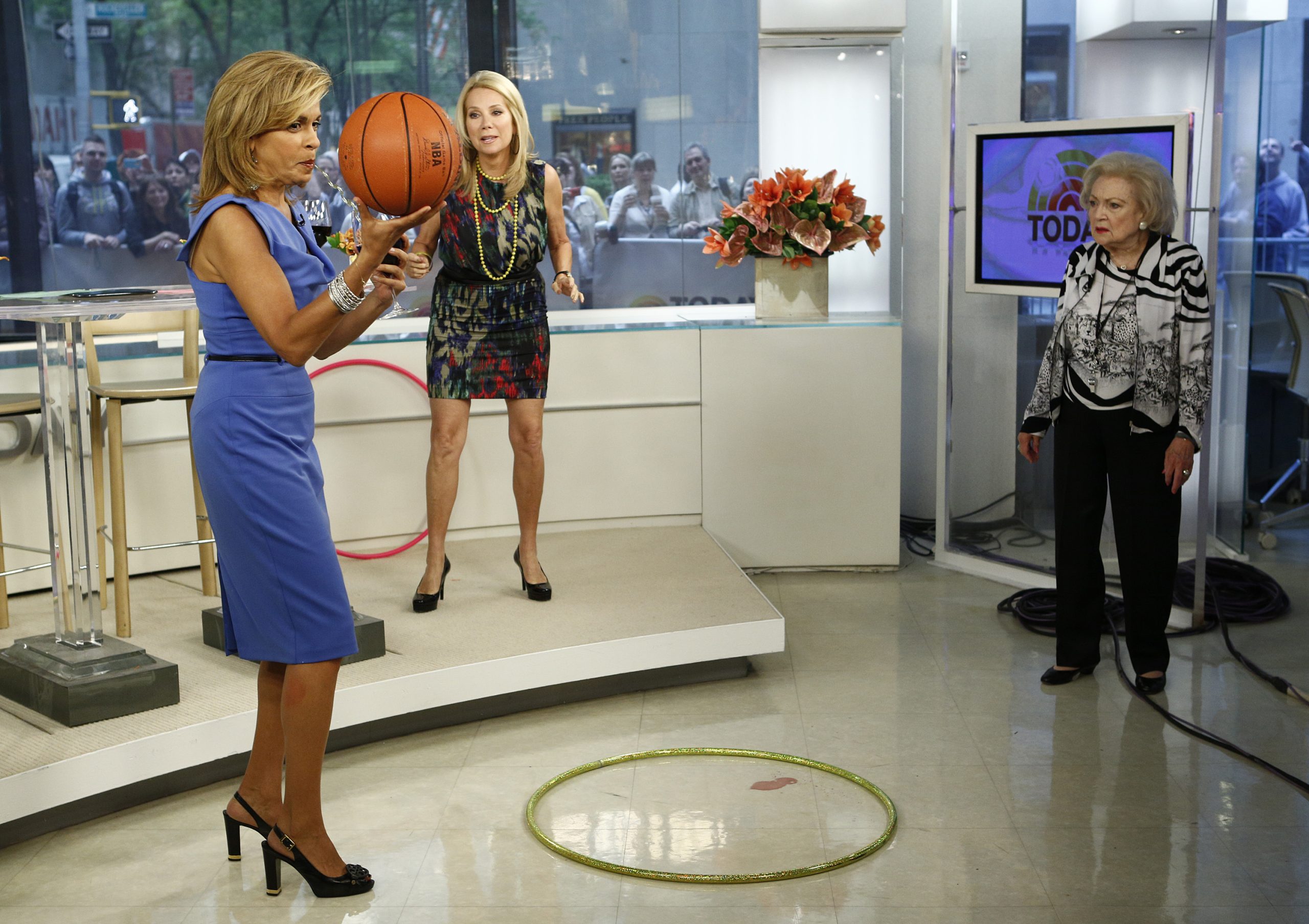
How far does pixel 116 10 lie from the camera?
20.2 feet

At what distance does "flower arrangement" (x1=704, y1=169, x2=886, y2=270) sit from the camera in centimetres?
477

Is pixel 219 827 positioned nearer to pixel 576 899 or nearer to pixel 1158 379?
pixel 576 899

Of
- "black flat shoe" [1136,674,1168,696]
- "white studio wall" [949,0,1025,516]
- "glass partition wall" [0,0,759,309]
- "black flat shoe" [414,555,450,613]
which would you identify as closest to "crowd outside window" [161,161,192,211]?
"glass partition wall" [0,0,759,309]

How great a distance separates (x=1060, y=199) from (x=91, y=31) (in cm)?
466

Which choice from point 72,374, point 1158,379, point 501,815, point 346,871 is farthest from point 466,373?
point 1158,379

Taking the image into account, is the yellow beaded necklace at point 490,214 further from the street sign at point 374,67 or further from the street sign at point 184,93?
the street sign at point 184,93

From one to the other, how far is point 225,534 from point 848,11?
365 centimetres

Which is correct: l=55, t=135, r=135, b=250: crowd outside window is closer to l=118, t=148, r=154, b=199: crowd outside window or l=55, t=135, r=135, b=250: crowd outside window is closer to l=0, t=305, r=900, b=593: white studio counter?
l=118, t=148, r=154, b=199: crowd outside window

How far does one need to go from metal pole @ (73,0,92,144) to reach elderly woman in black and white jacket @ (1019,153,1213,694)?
15.9ft

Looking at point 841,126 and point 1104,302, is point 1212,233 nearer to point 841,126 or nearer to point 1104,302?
point 1104,302

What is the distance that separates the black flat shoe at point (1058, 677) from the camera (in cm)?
369

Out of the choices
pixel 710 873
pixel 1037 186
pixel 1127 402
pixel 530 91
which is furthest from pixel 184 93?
pixel 710 873

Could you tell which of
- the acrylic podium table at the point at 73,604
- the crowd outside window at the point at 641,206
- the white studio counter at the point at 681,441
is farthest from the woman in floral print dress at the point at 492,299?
the crowd outside window at the point at 641,206

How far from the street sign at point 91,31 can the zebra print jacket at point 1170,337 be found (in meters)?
4.95
